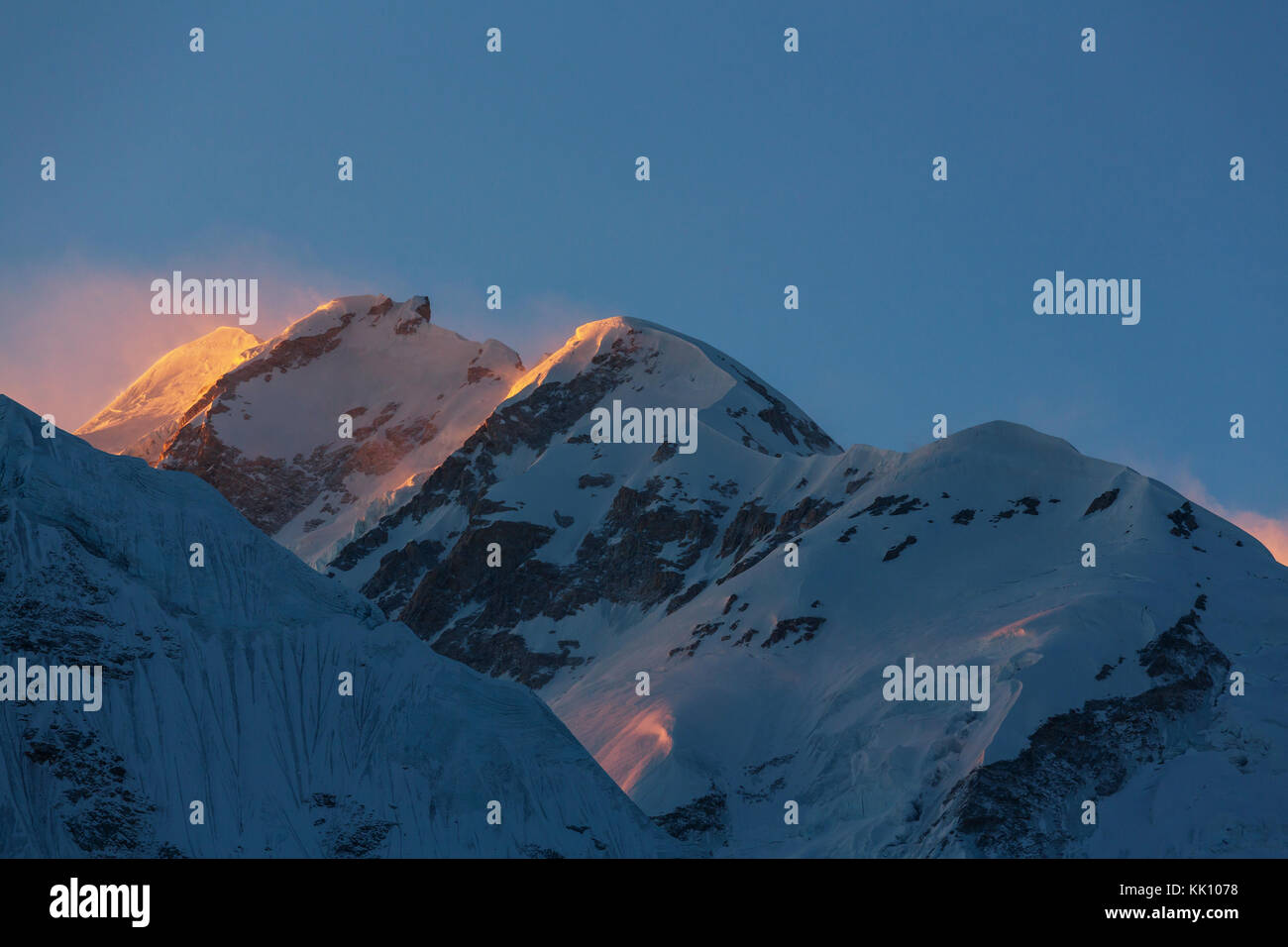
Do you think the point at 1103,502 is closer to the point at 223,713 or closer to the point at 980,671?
the point at 980,671

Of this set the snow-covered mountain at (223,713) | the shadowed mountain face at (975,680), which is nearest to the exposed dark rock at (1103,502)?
the shadowed mountain face at (975,680)

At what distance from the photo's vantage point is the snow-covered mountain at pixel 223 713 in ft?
285

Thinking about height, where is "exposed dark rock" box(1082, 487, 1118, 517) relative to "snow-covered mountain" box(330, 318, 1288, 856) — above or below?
above

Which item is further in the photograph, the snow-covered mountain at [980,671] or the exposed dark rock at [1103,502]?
the exposed dark rock at [1103,502]

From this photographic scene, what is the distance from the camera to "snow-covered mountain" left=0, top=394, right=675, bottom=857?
86812 millimetres

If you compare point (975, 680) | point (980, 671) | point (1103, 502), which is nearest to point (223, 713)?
point (975, 680)

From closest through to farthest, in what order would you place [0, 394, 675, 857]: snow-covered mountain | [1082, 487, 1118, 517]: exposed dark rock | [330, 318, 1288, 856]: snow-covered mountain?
1. [0, 394, 675, 857]: snow-covered mountain
2. [330, 318, 1288, 856]: snow-covered mountain
3. [1082, 487, 1118, 517]: exposed dark rock

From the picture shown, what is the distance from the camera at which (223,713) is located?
95.1m

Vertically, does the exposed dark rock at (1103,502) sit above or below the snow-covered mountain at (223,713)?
above

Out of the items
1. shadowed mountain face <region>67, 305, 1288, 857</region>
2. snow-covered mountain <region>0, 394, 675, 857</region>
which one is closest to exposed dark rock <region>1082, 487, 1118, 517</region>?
shadowed mountain face <region>67, 305, 1288, 857</region>

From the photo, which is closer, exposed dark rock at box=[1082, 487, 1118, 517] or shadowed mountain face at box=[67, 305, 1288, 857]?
shadowed mountain face at box=[67, 305, 1288, 857]

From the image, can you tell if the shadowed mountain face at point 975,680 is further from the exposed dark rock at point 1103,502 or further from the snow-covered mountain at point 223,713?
the snow-covered mountain at point 223,713

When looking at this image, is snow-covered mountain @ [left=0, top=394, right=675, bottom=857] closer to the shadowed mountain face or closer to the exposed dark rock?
the shadowed mountain face
